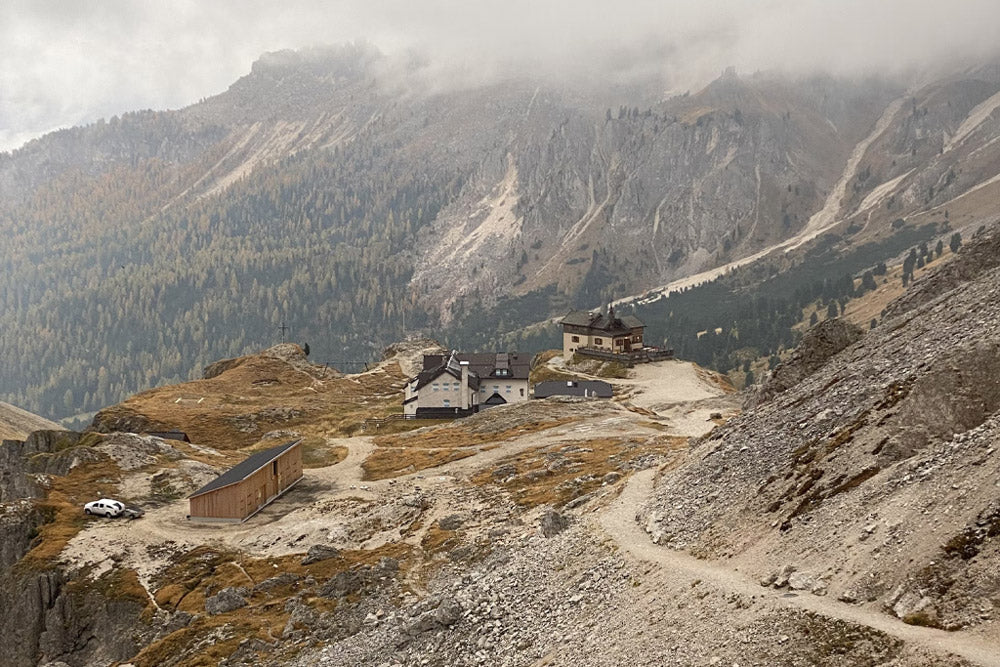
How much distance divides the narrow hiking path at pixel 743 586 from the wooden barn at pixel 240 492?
42.8 metres

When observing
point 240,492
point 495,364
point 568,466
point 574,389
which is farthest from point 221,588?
point 495,364

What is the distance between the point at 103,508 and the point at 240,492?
49.2 ft

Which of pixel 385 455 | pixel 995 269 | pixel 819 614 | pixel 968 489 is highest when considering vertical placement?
pixel 995 269

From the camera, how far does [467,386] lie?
143 metres

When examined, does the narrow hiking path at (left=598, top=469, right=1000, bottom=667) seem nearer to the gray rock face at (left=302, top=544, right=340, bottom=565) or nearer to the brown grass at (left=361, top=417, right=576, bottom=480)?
the gray rock face at (left=302, top=544, right=340, bottom=565)

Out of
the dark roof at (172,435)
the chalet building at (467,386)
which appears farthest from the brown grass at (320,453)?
the chalet building at (467,386)

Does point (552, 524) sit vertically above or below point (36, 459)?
above

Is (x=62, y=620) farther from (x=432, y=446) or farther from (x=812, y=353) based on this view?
(x=812, y=353)

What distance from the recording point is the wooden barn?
7919 cm

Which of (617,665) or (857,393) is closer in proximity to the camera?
(617,665)

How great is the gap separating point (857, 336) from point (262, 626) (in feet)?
162

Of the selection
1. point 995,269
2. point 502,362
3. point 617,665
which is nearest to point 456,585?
point 617,665

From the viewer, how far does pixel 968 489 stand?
28.9 metres

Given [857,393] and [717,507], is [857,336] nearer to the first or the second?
[857,393]
